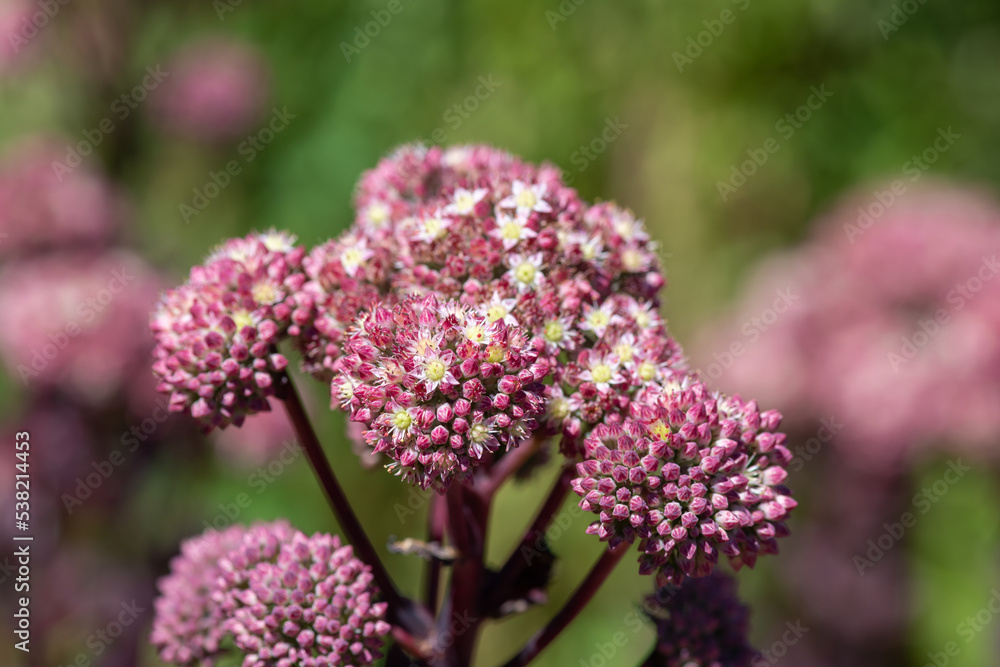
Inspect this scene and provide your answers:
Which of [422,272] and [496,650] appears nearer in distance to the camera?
[422,272]

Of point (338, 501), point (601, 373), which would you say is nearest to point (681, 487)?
point (601, 373)

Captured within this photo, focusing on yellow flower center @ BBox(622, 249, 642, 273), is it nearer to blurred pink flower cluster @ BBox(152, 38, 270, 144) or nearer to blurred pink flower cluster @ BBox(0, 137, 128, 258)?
blurred pink flower cluster @ BBox(0, 137, 128, 258)

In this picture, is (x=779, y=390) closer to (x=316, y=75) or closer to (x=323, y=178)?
(x=323, y=178)

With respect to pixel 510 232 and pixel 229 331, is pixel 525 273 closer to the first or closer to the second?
pixel 510 232

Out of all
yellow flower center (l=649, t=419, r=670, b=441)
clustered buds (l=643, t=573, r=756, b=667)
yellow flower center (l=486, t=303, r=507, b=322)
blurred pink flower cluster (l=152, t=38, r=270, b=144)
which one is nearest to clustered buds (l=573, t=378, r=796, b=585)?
yellow flower center (l=649, t=419, r=670, b=441)

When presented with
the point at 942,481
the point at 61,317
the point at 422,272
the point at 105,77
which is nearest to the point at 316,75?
the point at 105,77

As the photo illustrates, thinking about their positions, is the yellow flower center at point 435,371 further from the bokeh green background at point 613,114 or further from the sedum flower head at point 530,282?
the bokeh green background at point 613,114

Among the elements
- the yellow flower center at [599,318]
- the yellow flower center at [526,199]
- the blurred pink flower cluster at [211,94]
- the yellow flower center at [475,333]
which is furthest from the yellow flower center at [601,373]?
the blurred pink flower cluster at [211,94]
